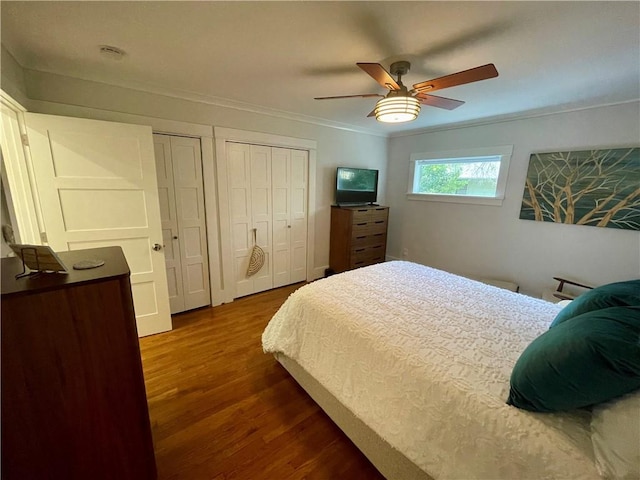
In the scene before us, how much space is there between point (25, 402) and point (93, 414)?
0.22m

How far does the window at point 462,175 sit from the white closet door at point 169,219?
3.43 metres

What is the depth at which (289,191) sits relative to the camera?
3516 mm

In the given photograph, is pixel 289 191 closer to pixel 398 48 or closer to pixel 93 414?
pixel 398 48

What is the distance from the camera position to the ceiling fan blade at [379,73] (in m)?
1.46

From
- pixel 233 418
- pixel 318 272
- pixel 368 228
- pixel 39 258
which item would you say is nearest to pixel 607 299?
pixel 233 418

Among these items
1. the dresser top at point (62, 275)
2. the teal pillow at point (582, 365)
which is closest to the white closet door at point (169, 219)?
the dresser top at point (62, 275)

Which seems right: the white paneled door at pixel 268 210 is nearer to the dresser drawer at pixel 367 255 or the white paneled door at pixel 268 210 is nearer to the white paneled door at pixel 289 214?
the white paneled door at pixel 289 214

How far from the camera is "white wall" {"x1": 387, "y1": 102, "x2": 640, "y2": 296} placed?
8.34 ft

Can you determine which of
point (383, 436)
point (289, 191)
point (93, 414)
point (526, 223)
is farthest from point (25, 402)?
point (526, 223)

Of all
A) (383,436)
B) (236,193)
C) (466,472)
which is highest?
(236,193)

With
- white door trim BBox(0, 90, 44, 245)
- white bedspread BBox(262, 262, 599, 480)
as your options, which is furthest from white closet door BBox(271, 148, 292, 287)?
white door trim BBox(0, 90, 44, 245)

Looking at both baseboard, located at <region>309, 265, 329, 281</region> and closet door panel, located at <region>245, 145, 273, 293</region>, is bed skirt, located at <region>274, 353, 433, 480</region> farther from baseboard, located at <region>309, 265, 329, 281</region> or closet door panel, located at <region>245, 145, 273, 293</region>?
baseboard, located at <region>309, 265, 329, 281</region>

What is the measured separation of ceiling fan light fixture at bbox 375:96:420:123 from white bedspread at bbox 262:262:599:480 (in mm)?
1248

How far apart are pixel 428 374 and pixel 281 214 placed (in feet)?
9.07
